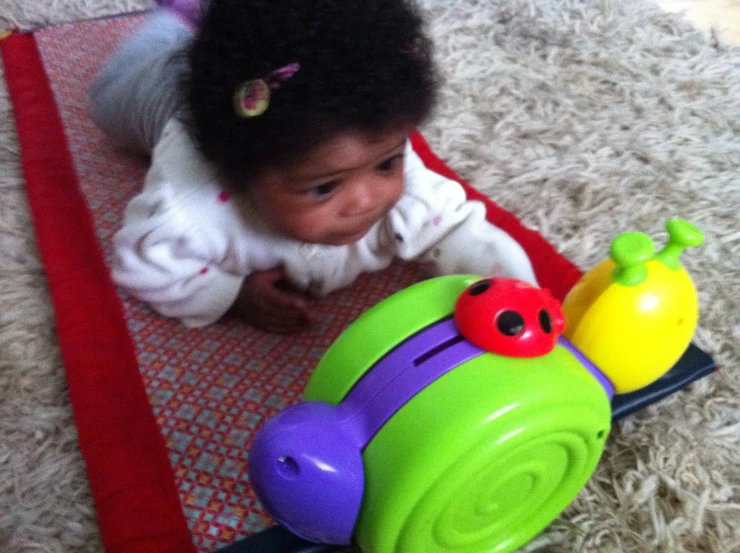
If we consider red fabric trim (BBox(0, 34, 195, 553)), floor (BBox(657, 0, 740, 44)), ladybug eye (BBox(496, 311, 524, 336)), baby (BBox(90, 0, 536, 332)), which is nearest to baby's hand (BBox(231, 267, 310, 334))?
baby (BBox(90, 0, 536, 332))

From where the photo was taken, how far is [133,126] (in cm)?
95

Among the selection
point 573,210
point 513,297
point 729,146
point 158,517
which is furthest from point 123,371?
point 729,146

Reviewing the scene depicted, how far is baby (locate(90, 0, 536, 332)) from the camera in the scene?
577mm

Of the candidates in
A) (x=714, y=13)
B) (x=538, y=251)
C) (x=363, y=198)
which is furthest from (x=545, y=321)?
(x=714, y=13)

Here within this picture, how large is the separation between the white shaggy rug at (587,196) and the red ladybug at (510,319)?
0.23 m

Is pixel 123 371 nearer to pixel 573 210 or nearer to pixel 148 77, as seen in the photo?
pixel 148 77

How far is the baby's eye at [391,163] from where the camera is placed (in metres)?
0.67

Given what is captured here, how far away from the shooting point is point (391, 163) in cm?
68

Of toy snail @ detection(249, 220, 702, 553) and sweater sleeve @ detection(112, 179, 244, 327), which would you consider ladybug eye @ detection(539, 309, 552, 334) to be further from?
sweater sleeve @ detection(112, 179, 244, 327)

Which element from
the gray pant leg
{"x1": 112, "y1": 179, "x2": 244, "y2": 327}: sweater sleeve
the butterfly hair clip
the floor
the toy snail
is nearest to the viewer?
the toy snail

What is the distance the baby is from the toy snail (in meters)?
0.16

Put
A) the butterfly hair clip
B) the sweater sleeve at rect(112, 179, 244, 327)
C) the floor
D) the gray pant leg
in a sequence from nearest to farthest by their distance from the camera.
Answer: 1. the butterfly hair clip
2. the sweater sleeve at rect(112, 179, 244, 327)
3. the gray pant leg
4. the floor

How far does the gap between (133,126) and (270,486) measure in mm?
645

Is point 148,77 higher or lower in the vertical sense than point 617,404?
higher
